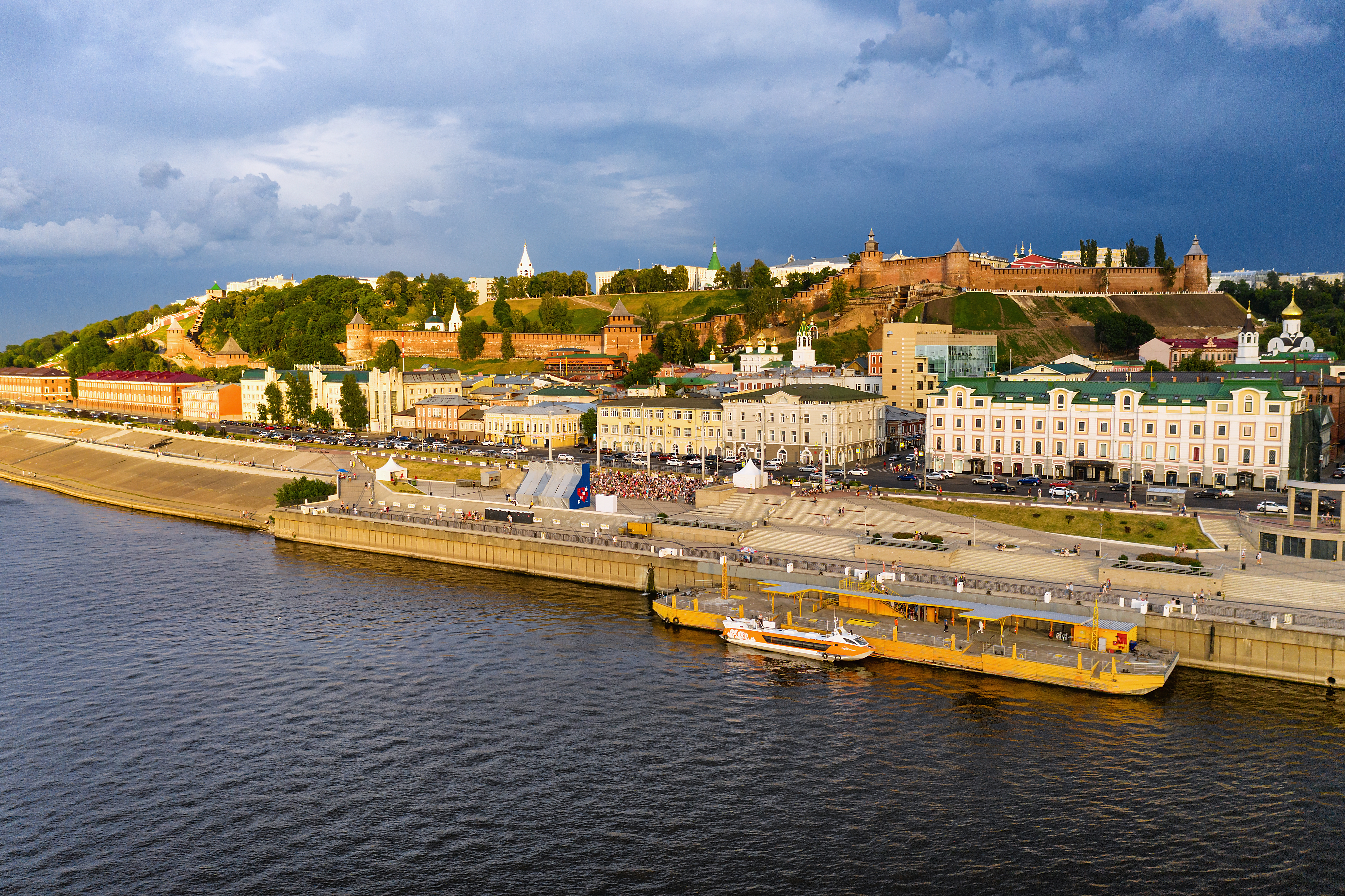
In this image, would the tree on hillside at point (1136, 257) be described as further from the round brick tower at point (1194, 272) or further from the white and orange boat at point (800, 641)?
the white and orange boat at point (800, 641)

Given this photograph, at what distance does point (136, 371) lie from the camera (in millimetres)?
176125

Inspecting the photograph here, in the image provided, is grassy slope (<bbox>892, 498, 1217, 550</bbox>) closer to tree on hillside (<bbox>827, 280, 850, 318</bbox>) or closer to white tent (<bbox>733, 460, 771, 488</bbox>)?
white tent (<bbox>733, 460, 771, 488</bbox>)

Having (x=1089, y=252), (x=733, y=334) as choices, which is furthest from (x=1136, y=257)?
(x=733, y=334)

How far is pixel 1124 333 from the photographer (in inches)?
5517

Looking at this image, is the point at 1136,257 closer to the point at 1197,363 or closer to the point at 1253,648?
the point at 1197,363

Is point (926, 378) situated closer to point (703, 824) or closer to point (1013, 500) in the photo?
point (1013, 500)

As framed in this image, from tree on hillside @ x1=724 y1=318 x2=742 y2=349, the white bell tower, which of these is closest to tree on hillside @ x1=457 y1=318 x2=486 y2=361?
tree on hillside @ x1=724 y1=318 x2=742 y2=349

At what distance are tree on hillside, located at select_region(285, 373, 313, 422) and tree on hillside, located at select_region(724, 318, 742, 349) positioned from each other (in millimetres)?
65099

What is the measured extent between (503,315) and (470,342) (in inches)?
508

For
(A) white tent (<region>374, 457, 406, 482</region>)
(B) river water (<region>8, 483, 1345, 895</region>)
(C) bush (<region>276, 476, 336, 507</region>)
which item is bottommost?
(B) river water (<region>8, 483, 1345, 895</region>)

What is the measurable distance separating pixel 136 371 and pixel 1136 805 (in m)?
185

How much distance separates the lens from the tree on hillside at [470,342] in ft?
542

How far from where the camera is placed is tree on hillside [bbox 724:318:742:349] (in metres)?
161

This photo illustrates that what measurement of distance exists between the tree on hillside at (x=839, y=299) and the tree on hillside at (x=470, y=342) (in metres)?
58.5
